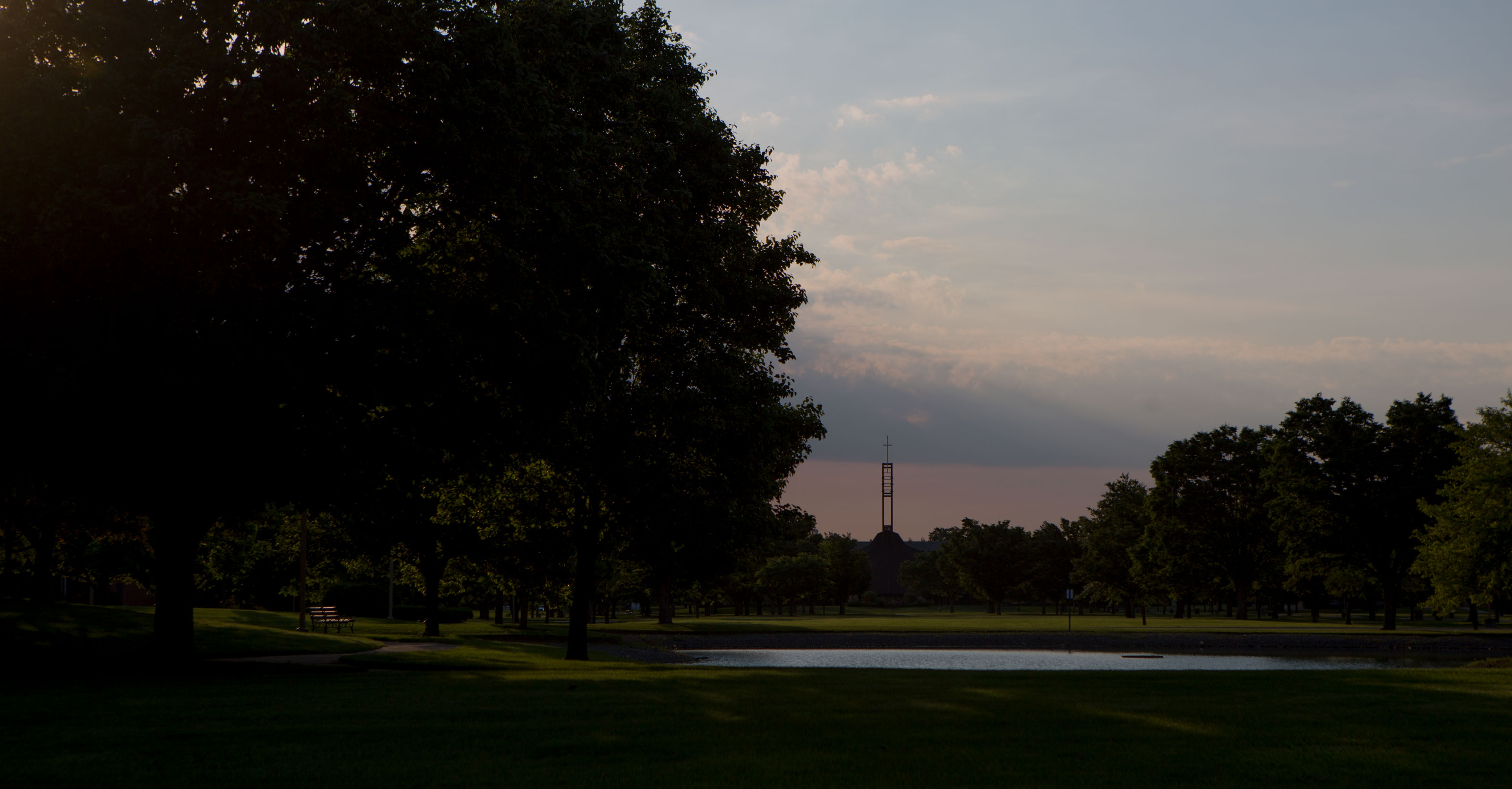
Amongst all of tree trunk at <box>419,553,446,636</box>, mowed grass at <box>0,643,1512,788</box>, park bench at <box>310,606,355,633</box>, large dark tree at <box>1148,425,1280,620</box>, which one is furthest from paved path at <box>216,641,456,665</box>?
large dark tree at <box>1148,425,1280,620</box>

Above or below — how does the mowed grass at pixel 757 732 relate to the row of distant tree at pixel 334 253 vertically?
below

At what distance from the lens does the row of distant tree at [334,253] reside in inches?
634

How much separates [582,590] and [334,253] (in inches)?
560

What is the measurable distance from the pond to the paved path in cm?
920

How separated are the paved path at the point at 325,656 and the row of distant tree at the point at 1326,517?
151ft

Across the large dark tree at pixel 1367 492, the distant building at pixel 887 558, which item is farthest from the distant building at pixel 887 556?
the large dark tree at pixel 1367 492

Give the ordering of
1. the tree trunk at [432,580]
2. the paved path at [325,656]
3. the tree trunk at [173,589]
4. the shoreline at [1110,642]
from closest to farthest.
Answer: the tree trunk at [173,589]
the paved path at [325,656]
the shoreline at [1110,642]
the tree trunk at [432,580]

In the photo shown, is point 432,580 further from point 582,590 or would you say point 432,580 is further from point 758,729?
point 758,729

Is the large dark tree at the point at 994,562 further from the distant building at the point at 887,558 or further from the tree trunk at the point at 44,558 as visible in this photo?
the tree trunk at the point at 44,558

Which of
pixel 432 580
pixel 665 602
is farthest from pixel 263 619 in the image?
pixel 665 602

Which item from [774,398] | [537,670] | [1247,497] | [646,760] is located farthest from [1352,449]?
[646,760]

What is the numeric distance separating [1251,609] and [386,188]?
464ft

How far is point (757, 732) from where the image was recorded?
1112 centimetres

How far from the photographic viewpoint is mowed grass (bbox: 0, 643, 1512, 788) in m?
8.88
